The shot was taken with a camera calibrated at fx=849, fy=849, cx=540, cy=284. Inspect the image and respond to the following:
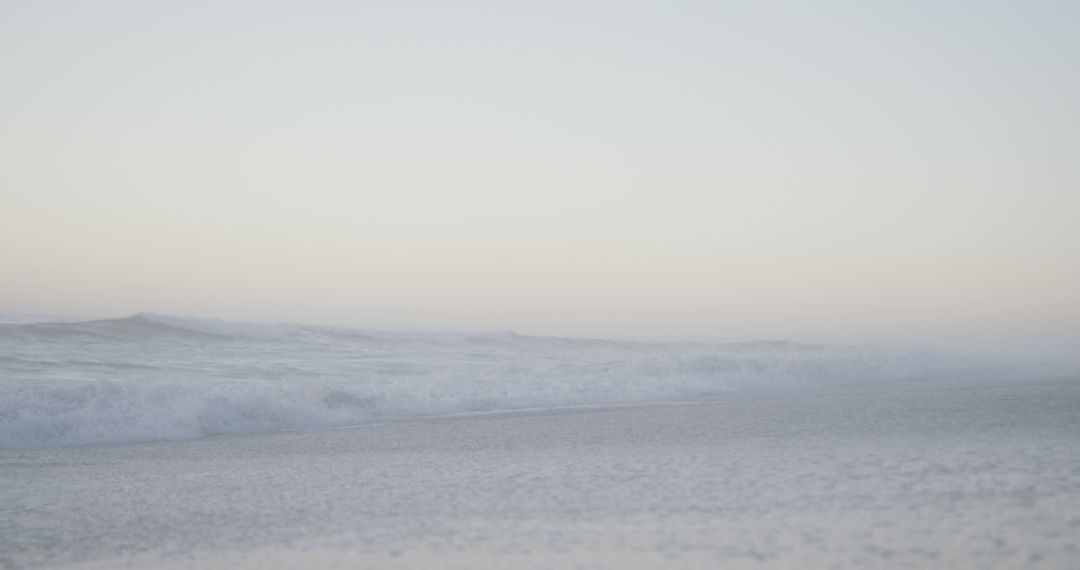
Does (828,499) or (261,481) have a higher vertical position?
(828,499)

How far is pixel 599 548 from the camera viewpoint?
258cm

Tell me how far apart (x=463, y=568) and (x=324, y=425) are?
6.88 meters

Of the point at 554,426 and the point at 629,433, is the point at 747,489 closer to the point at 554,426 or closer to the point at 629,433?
the point at 629,433

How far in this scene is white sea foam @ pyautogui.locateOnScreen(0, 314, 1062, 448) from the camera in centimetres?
818

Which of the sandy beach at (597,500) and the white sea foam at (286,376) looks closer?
the sandy beach at (597,500)

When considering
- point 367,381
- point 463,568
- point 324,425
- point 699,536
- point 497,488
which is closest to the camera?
point 463,568

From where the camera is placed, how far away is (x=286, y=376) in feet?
43.9

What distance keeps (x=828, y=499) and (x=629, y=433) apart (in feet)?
9.93

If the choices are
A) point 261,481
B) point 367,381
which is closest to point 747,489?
point 261,481

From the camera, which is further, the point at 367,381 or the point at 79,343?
the point at 79,343

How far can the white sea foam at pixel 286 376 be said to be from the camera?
818 centimetres

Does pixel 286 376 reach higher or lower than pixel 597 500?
lower

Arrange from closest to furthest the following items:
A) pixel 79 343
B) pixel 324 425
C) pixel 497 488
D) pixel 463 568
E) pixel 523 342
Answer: pixel 463 568 < pixel 497 488 < pixel 324 425 < pixel 79 343 < pixel 523 342

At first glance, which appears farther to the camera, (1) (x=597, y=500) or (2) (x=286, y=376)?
(2) (x=286, y=376)
